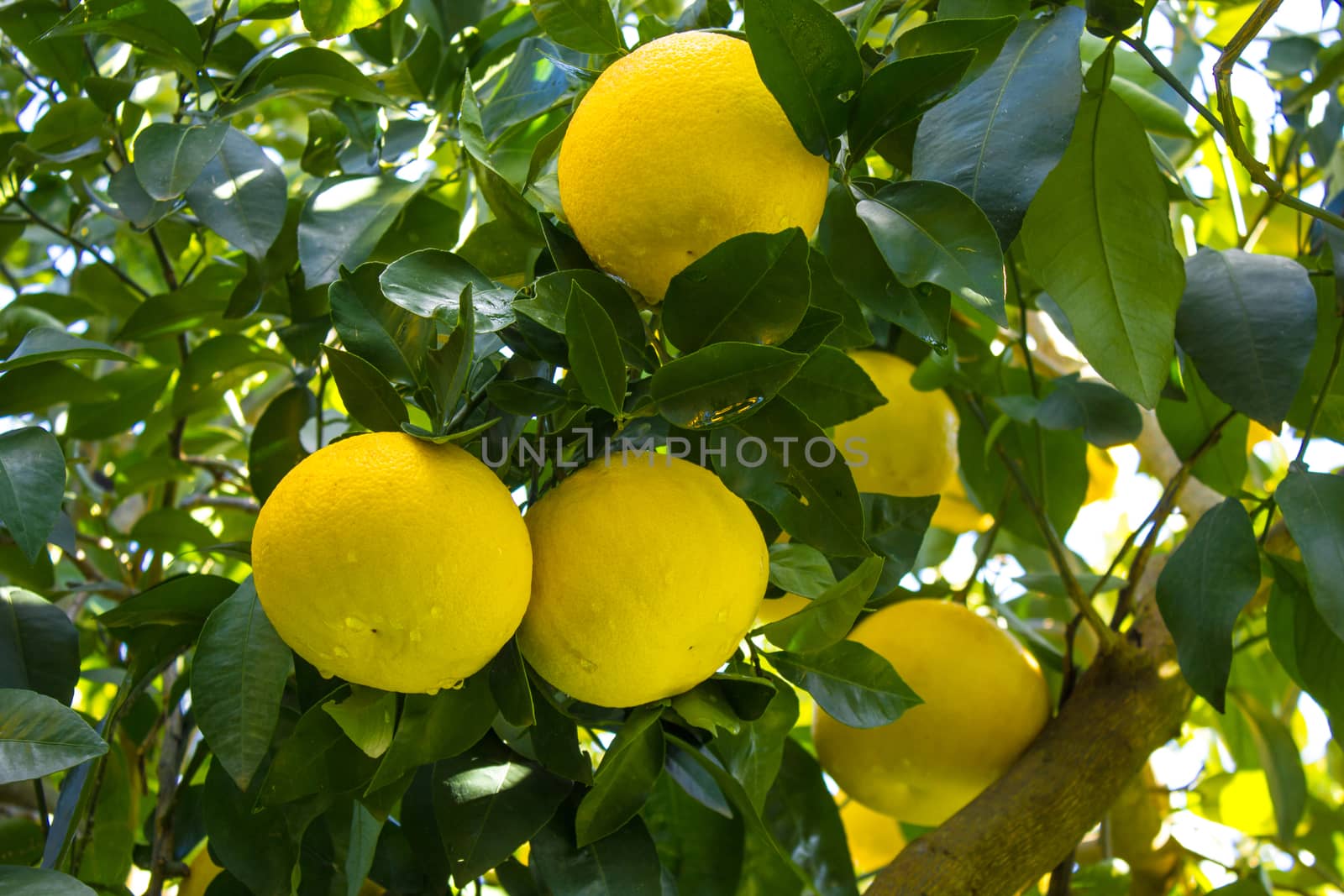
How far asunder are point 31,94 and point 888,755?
1203mm

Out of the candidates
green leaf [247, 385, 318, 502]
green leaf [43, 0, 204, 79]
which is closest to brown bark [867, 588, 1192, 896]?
green leaf [247, 385, 318, 502]

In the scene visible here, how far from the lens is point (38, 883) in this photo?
0.61m

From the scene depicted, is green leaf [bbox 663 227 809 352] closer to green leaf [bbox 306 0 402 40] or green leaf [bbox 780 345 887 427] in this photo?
green leaf [bbox 780 345 887 427]

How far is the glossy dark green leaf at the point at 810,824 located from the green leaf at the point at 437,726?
1.07 ft

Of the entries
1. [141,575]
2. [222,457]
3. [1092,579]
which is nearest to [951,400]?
[1092,579]

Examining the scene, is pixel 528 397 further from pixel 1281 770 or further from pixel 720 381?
pixel 1281 770

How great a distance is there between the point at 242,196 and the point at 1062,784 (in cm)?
78

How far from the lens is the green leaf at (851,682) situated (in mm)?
708

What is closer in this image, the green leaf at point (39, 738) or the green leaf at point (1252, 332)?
the green leaf at point (39, 738)

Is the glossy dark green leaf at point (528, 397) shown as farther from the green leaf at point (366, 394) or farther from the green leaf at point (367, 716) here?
the green leaf at point (367, 716)

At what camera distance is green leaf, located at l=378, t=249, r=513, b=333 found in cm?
60

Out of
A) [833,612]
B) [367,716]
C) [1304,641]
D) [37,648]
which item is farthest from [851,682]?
[37,648]

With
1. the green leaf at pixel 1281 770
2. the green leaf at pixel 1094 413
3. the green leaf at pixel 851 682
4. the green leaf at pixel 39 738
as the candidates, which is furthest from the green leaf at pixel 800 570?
the green leaf at pixel 1281 770

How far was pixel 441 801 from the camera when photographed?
725 millimetres
